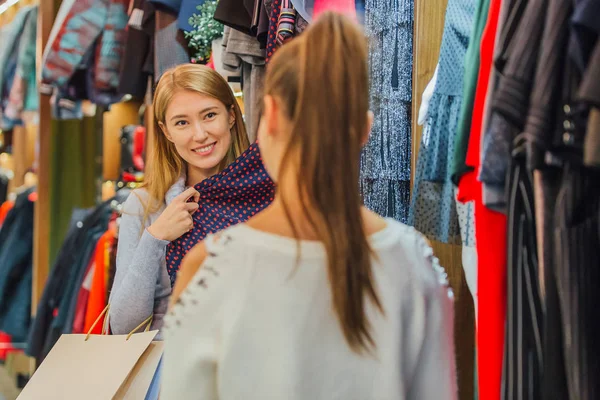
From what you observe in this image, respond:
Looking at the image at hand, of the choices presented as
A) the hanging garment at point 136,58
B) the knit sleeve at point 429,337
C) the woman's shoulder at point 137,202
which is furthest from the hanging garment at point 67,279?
the knit sleeve at point 429,337

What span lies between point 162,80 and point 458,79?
0.65 metres

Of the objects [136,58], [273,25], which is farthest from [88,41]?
[273,25]

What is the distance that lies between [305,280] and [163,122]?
33.4 inches

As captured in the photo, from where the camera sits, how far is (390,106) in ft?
6.83

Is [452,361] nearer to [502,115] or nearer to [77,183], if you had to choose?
[502,115]

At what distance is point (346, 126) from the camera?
0.81 meters

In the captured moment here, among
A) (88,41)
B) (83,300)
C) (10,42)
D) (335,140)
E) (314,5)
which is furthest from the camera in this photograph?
(10,42)

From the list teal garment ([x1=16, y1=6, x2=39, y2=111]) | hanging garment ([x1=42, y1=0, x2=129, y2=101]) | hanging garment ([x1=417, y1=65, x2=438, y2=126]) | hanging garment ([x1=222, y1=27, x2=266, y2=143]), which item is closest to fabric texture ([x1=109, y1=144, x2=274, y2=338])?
hanging garment ([x1=417, y1=65, x2=438, y2=126])

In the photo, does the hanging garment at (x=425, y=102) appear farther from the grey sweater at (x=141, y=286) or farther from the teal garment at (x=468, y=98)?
the grey sweater at (x=141, y=286)

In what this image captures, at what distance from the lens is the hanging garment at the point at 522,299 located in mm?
1188

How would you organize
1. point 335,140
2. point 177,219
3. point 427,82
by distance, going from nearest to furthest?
point 335,140
point 177,219
point 427,82

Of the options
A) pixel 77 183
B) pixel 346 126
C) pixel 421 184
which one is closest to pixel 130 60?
A: pixel 77 183

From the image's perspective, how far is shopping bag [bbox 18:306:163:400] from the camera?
1.30m

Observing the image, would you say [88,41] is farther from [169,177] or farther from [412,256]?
[412,256]
